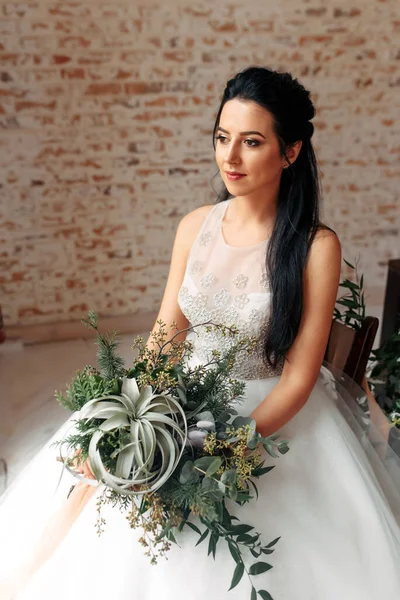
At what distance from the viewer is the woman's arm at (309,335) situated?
199cm

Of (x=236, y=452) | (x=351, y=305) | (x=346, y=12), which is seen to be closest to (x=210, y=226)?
(x=351, y=305)

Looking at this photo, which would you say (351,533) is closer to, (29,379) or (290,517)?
(290,517)

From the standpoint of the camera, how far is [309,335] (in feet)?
6.56

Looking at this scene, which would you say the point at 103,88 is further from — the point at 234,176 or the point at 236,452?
the point at 236,452

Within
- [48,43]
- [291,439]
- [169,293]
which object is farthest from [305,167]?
[48,43]

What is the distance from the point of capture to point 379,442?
228 cm

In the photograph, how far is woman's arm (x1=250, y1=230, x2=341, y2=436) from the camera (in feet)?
6.53

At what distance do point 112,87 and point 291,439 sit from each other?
108 inches

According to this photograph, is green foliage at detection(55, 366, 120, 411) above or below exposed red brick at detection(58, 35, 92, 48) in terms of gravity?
below

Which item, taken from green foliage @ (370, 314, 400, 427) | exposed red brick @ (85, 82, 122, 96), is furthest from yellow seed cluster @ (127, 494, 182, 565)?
exposed red brick @ (85, 82, 122, 96)

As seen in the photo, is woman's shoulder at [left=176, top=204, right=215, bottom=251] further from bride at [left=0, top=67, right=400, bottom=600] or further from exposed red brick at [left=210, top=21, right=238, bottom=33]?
exposed red brick at [left=210, top=21, right=238, bottom=33]

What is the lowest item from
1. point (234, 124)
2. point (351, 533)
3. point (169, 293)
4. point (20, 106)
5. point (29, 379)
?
point (29, 379)

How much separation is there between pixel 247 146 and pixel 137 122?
7.81 feet

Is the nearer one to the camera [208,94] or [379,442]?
[379,442]
